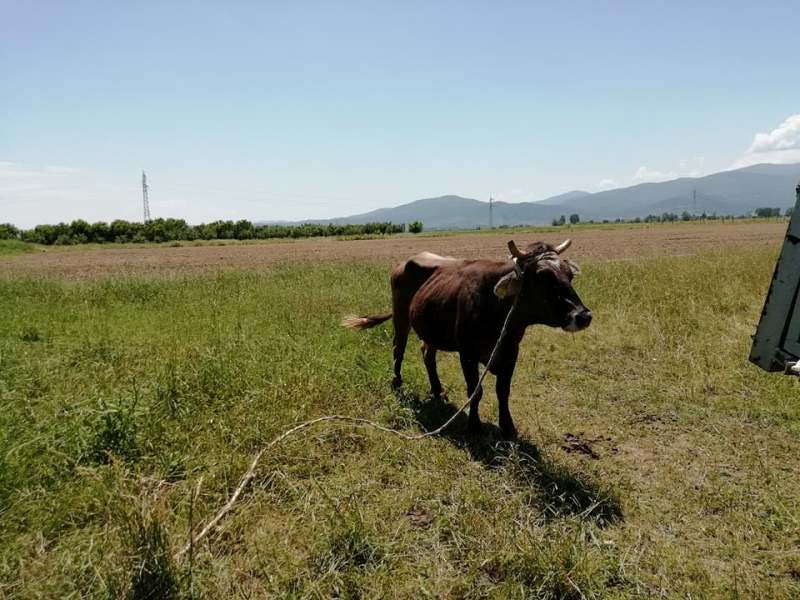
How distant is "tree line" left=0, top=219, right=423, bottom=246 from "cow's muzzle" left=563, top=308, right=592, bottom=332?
58522 millimetres

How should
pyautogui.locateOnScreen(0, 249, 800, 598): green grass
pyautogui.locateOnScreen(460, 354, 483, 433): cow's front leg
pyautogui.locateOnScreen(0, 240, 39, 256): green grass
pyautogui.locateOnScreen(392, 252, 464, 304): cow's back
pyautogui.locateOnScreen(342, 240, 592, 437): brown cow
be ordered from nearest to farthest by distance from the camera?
pyautogui.locateOnScreen(0, 249, 800, 598): green grass → pyautogui.locateOnScreen(342, 240, 592, 437): brown cow → pyautogui.locateOnScreen(460, 354, 483, 433): cow's front leg → pyautogui.locateOnScreen(392, 252, 464, 304): cow's back → pyautogui.locateOnScreen(0, 240, 39, 256): green grass

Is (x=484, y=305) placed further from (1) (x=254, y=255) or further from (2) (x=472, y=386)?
(1) (x=254, y=255)

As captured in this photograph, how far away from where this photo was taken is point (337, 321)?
30.2 ft

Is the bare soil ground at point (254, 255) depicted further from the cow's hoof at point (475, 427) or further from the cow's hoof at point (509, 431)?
the cow's hoof at point (509, 431)

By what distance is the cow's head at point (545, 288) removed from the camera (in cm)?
434

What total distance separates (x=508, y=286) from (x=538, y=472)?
163 cm

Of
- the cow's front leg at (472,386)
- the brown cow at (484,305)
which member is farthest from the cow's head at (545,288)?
the cow's front leg at (472,386)

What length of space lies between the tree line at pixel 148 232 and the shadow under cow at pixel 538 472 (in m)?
57.4

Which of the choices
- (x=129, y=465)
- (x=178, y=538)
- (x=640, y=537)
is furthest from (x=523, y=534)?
(x=129, y=465)

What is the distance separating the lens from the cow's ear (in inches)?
183

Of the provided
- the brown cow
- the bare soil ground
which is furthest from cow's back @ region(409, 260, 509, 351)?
the bare soil ground

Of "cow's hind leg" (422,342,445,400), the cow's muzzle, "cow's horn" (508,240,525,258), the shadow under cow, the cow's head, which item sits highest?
"cow's horn" (508,240,525,258)

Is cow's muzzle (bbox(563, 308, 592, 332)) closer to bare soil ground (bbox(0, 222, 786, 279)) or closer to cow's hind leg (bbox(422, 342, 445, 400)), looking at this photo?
cow's hind leg (bbox(422, 342, 445, 400))

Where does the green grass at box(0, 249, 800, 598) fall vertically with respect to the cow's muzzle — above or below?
below
